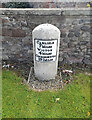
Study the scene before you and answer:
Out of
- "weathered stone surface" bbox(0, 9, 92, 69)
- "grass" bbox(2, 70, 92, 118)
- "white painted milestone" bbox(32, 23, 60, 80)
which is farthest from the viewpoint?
"weathered stone surface" bbox(0, 9, 92, 69)

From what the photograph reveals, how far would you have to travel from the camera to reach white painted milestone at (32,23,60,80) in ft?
10.8

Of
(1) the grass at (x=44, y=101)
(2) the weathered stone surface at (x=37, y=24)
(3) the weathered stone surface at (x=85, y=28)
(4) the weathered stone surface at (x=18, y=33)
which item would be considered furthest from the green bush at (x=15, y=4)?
(1) the grass at (x=44, y=101)

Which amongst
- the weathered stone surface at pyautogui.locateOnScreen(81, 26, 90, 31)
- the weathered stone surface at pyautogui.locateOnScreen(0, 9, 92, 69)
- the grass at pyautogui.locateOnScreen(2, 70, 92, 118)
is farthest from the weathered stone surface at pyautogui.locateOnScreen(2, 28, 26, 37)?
the weathered stone surface at pyautogui.locateOnScreen(81, 26, 90, 31)

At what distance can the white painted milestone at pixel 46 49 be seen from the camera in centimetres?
330

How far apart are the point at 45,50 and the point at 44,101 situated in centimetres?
126

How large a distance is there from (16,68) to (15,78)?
1.69 feet

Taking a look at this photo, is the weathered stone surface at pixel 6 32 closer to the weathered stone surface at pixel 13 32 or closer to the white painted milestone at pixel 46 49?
the weathered stone surface at pixel 13 32

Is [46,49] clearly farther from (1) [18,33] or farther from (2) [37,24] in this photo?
(1) [18,33]

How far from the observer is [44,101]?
3410 millimetres

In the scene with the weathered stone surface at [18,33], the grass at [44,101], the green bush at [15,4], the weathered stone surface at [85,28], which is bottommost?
the grass at [44,101]

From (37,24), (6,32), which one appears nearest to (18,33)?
(6,32)

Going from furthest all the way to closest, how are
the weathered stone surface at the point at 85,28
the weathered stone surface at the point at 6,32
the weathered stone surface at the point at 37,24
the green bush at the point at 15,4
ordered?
the green bush at the point at 15,4
the weathered stone surface at the point at 6,32
the weathered stone surface at the point at 85,28
the weathered stone surface at the point at 37,24

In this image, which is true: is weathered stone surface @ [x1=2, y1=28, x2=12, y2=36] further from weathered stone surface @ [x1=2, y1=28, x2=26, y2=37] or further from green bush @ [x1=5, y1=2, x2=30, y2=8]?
green bush @ [x1=5, y1=2, x2=30, y2=8]

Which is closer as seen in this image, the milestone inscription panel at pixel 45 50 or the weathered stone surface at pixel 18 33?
the milestone inscription panel at pixel 45 50
